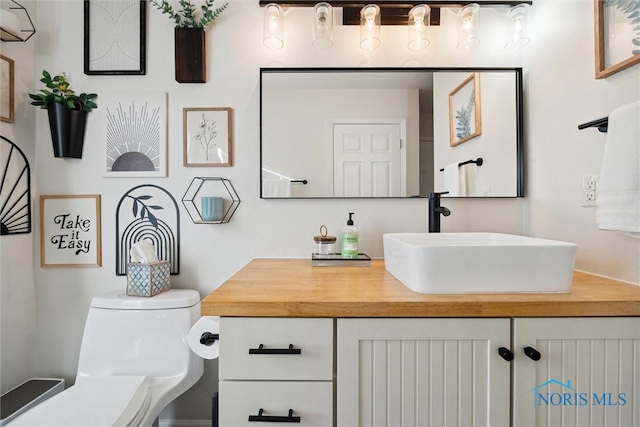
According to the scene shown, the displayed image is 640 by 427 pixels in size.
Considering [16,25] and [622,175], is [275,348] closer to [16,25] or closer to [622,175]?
[622,175]

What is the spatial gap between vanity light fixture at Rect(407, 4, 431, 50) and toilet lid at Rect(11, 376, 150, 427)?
1.83 meters

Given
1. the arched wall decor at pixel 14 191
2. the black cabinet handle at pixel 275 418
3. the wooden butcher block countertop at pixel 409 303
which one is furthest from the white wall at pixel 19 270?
the black cabinet handle at pixel 275 418

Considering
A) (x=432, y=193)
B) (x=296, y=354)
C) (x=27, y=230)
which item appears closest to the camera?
(x=296, y=354)

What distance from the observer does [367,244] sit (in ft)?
5.22

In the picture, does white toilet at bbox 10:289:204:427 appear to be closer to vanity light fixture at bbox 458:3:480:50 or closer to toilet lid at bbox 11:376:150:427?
toilet lid at bbox 11:376:150:427

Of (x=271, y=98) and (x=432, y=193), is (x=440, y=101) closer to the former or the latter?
(x=432, y=193)

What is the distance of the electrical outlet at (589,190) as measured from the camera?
→ 3.79 feet

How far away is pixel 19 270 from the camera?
151cm

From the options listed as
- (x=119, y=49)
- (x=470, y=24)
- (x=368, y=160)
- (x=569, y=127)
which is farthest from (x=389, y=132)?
(x=119, y=49)

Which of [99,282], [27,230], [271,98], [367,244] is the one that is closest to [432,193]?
[367,244]

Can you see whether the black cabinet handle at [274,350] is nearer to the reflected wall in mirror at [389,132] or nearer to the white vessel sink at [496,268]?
the white vessel sink at [496,268]

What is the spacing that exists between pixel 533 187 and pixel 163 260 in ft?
5.85

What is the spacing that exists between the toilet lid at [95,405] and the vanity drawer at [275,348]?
0.44 meters

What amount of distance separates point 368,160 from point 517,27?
0.90 m
